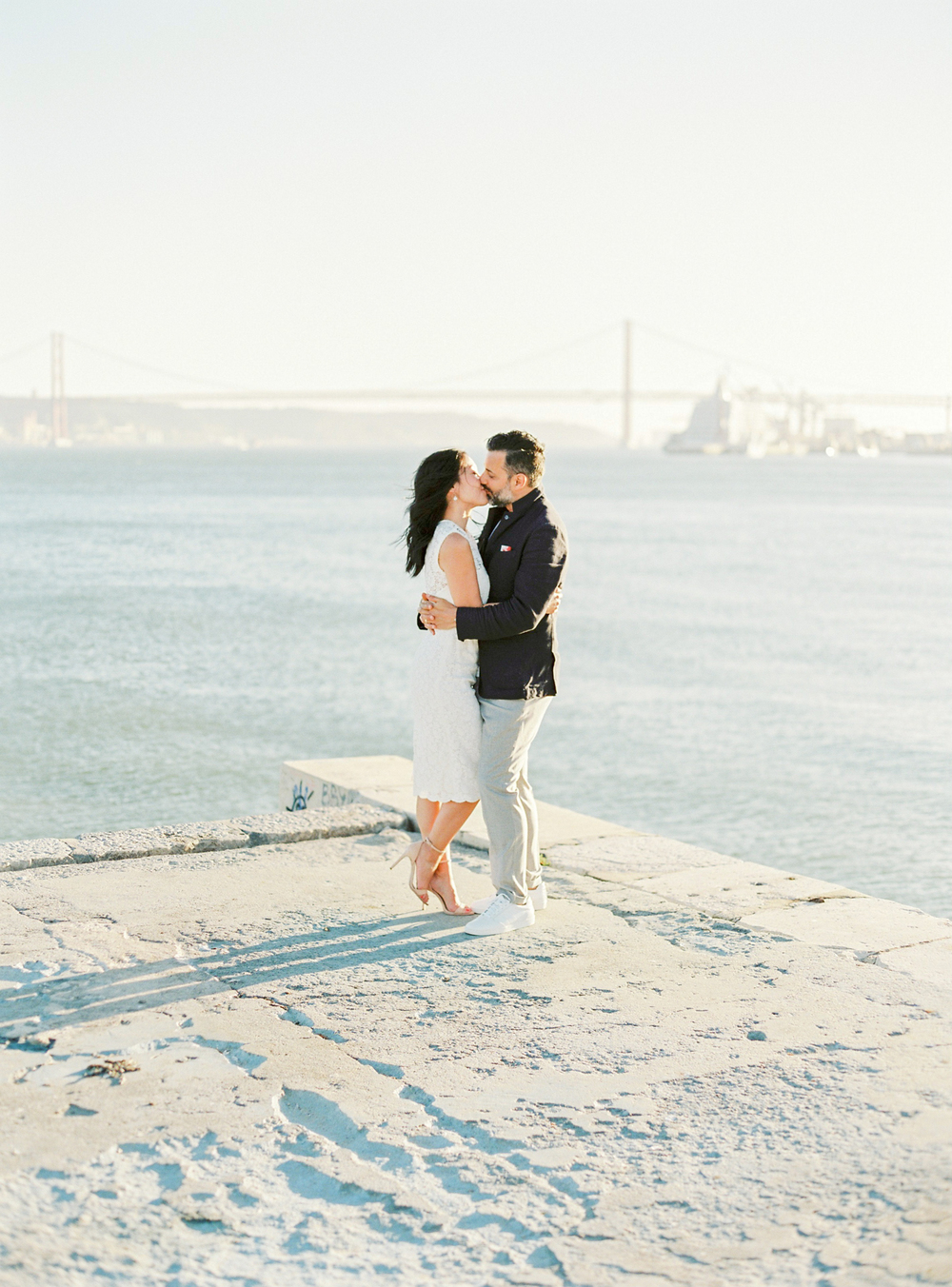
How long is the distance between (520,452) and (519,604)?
36 cm

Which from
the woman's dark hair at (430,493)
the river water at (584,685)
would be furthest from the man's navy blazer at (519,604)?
the river water at (584,685)

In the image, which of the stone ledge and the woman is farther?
the stone ledge

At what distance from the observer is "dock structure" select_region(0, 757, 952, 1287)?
1979mm

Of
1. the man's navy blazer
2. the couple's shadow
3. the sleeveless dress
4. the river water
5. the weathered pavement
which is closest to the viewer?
the weathered pavement

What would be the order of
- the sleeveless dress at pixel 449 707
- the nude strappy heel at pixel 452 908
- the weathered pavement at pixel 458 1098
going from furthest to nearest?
the nude strappy heel at pixel 452 908
the sleeveless dress at pixel 449 707
the weathered pavement at pixel 458 1098

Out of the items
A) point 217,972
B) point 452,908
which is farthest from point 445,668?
point 217,972

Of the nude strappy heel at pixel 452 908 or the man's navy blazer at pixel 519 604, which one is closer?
the man's navy blazer at pixel 519 604

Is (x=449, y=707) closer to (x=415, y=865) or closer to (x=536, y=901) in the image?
(x=415, y=865)

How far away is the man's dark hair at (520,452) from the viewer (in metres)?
3.31

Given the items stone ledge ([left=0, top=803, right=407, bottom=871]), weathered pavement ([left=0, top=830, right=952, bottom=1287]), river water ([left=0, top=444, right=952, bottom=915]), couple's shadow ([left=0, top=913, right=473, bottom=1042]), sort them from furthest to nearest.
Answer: river water ([left=0, top=444, right=952, bottom=915]) → stone ledge ([left=0, top=803, right=407, bottom=871]) → couple's shadow ([left=0, top=913, right=473, bottom=1042]) → weathered pavement ([left=0, top=830, right=952, bottom=1287])

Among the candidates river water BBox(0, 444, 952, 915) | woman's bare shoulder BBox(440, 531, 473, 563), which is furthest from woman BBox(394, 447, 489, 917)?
river water BBox(0, 444, 952, 915)

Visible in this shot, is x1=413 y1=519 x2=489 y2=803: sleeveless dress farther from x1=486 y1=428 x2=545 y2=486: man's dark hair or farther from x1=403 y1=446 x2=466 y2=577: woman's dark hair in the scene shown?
x1=486 y1=428 x2=545 y2=486: man's dark hair

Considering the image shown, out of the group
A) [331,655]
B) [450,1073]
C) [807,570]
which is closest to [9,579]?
[331,655]

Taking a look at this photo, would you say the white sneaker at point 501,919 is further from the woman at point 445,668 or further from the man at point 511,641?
the woman at point 445,668
